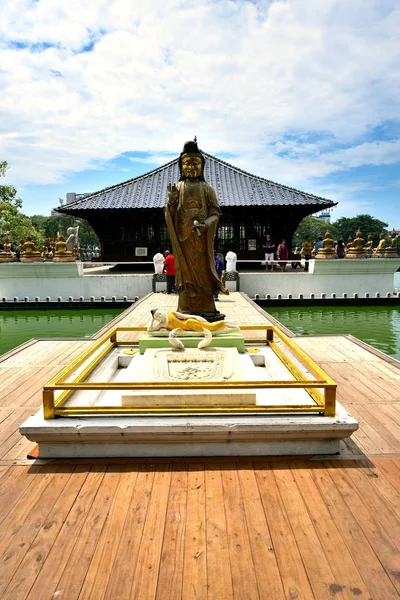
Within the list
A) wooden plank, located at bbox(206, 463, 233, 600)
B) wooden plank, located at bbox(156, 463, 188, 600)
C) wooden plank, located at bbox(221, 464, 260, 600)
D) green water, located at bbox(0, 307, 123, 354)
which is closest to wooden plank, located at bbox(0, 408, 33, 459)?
wooden plank, located at bbox(156, 463, 188, 600)

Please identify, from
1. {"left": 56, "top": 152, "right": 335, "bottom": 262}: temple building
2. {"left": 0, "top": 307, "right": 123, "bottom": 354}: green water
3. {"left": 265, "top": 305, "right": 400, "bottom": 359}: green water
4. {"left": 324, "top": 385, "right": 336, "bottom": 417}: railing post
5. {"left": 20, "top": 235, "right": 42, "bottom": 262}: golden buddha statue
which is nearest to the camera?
{"left": 324, "top": 385, "right": 336, "bottom": 417}: railing post

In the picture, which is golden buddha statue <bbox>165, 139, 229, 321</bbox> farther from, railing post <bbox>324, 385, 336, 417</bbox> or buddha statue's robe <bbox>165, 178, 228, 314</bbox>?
railing post <bbox>324, 385, 336, 417</bbox>

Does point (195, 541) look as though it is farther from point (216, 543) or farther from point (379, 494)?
point (379, 494)

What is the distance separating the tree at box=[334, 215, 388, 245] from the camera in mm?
58750

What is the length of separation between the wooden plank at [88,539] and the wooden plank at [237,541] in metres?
0.86

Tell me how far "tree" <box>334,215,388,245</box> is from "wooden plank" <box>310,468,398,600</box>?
5956 cm

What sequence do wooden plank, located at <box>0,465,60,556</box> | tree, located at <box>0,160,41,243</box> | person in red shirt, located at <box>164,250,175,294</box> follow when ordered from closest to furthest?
wooden plank, located at <box>0,465,60,556</box> < person in red shirt, located at <box>164,250,175,294</box> < tree, located at <box>0,160,41,243</box>

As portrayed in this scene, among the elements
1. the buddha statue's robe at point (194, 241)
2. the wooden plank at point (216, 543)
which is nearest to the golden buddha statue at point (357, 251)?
the buddha statue's robe at point (194, 241)

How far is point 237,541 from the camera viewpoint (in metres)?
2.48

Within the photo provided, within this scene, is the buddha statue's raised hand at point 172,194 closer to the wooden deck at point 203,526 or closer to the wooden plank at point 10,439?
the wooden plank at point 10,439

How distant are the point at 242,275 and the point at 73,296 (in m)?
7.13

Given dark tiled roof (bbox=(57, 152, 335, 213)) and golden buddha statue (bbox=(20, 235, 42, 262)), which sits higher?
dark tiled roof (bbox=(57, 152, 335, 213))

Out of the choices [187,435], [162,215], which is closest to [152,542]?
[187,435]

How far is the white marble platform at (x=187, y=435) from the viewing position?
10.9 ft
